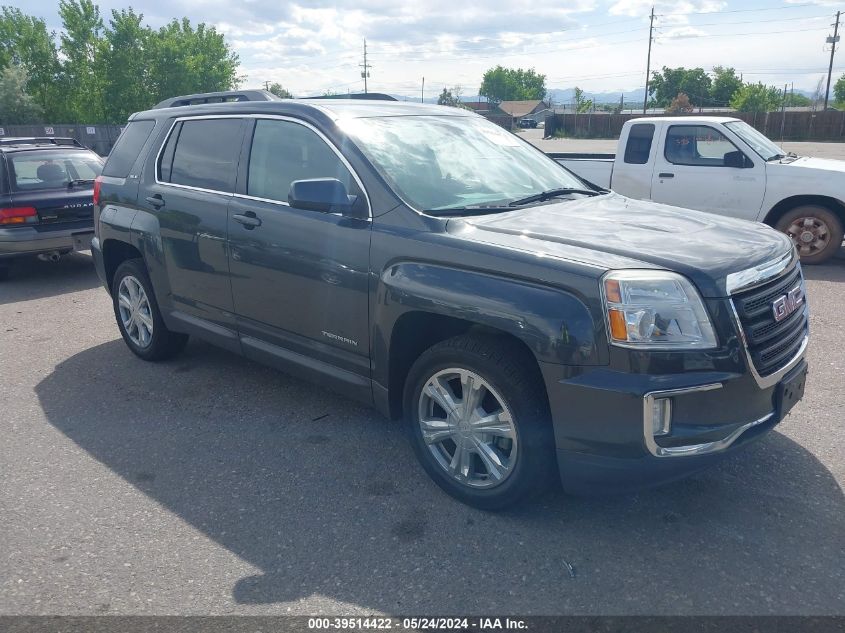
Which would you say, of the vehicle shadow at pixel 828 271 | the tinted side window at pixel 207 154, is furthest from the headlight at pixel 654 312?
the vehicle shadow at pixel 828 271

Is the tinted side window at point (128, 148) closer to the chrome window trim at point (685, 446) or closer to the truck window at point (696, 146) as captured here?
the chrome window trim at point (685, 446)

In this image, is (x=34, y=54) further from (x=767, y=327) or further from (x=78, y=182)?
(x=767, y=327)

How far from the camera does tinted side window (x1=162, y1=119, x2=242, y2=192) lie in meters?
4.54

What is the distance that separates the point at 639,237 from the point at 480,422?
1122 mm

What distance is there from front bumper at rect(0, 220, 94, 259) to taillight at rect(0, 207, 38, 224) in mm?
85

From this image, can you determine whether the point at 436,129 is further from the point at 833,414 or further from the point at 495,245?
the point at 833,414

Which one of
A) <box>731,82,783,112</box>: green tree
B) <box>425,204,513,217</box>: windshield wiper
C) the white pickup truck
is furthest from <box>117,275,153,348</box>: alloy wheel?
<box>731,82,783,112</box>: green tree

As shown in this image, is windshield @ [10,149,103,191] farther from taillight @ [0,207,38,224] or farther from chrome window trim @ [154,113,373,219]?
chrome window trim @ [154,113,373,219]

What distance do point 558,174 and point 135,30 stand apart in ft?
183

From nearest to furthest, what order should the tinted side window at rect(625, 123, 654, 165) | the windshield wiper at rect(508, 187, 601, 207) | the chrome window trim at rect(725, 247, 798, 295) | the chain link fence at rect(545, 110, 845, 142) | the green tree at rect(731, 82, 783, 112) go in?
the chrome window trim at rect(725, 247, 798, 295) → the windshield wiper at rect(508, 187, 601, 207) → the tinted side window at rect(625, 123, 654, 165) → the chain link fence at rect(545, 110, 845, 142) → the green tree at rect(731, 82, 783, 112)

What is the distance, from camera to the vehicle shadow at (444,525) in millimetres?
2838

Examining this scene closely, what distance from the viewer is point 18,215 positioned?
8.54 metres

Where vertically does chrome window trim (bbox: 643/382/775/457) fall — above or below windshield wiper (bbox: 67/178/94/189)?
below

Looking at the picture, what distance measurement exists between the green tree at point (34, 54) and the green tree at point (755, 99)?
63492mm
